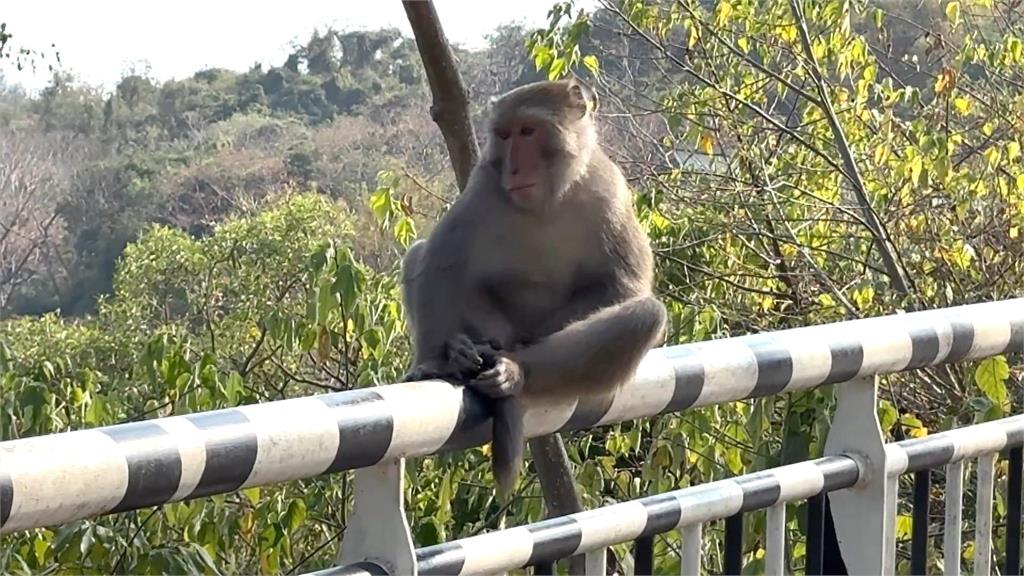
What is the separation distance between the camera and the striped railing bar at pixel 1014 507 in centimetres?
279

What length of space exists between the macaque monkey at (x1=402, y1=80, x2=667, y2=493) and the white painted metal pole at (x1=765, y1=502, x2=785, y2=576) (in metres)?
1.03

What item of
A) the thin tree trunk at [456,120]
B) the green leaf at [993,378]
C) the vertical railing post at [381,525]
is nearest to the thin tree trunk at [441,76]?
the thin tree trunk at [456,120]

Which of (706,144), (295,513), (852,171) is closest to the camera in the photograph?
(295,513)

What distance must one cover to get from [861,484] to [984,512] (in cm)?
45

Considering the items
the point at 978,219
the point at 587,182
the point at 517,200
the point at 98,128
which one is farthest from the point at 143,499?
the point at 98,128

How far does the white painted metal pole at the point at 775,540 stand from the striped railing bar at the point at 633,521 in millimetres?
31

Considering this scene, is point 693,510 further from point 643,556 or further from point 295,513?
point 295,513

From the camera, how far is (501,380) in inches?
83.7

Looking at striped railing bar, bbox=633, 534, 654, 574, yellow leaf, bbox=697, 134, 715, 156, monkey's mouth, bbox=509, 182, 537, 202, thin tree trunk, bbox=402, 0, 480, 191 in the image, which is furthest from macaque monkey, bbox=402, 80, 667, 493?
yellow leaf, bbox=697, 134, 715, 156

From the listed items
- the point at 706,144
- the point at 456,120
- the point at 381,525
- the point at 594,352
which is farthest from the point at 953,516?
the point at 706,144

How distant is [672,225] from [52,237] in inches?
512

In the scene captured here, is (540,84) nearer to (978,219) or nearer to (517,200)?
(517,200)

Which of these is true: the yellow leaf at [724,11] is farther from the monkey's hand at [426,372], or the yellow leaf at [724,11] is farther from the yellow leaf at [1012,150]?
the monkey's hand at [426,372]

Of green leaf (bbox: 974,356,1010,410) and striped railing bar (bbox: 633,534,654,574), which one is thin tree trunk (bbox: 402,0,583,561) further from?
striped railing bar (bbox: 633,534,654,574)
